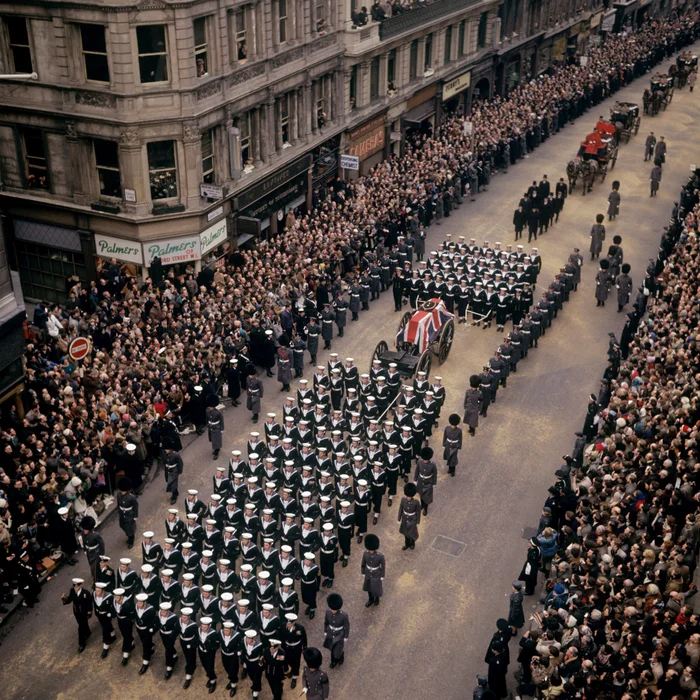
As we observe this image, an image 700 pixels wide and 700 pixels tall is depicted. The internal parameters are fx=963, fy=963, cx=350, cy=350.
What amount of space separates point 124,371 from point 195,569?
732cm

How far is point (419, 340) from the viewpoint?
29844 mm

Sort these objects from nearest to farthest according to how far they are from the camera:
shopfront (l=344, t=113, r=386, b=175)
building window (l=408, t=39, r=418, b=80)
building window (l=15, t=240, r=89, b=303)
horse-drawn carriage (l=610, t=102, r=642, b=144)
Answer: building window (l=15, t=240, r=89, b=303), shopfront (l=344, t=113, r=386, b=175), building window (l=408, t=39, r=418, b=80), horse-drawn carriage (l=610, t=102, r=642, b=144)

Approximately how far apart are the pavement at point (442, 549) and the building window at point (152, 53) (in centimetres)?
1051

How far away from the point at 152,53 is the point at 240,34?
4737 mm

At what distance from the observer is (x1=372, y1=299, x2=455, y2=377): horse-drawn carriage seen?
2906cm

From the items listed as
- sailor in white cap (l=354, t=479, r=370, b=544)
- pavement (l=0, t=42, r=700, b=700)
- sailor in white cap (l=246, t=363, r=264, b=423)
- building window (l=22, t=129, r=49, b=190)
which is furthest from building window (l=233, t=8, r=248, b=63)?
sailor in white cap (l=354, t=479, r=370, b=544)

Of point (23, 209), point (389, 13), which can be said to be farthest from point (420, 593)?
point (389, 13)

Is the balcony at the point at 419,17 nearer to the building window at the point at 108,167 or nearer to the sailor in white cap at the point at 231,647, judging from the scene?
the building window at the point at 108,167

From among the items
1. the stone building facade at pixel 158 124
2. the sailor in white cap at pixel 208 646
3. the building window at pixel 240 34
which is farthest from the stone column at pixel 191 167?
the sailor in white cap at pixel 208 646

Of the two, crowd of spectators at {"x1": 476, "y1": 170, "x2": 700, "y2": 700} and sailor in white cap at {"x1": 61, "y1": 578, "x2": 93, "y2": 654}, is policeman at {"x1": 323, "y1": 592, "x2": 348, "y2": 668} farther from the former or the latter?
sailor in white cap at {"x1": 61, "y1": 578, "x2": 93, "y2": 654}

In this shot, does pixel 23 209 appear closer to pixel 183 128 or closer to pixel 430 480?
pixel 183 128

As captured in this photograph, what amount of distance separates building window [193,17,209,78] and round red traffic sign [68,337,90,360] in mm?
11559

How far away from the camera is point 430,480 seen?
947 inches

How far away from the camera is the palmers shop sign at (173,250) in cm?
3228
